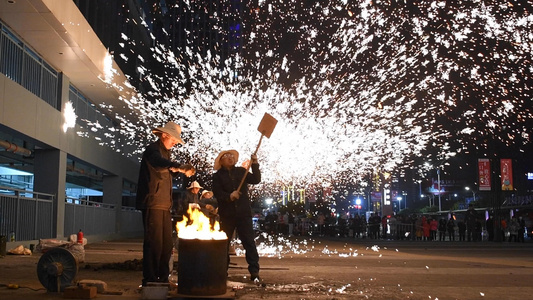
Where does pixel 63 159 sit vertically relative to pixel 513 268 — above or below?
above

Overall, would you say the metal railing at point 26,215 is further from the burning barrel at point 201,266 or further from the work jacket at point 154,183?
the burning barrel at point 201,266

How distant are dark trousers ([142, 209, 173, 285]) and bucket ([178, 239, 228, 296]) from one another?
1.94ft

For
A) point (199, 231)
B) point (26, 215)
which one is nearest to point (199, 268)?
point (199, 231)

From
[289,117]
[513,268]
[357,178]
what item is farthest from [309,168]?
[357,178]

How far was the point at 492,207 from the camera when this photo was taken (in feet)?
118

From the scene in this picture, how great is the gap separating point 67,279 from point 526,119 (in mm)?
50213

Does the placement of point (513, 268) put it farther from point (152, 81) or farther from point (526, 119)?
A: point (152, 81)

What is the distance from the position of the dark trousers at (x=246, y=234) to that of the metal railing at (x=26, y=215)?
8043 mm

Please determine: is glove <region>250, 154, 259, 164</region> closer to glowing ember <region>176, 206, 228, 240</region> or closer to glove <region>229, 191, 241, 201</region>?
glove <region>229, 191, 241, 201</region>

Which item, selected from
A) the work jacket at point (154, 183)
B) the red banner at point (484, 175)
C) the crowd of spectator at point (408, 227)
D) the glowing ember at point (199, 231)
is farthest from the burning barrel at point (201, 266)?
the red banner at point (484, 175)

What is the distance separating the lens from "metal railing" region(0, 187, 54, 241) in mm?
15789

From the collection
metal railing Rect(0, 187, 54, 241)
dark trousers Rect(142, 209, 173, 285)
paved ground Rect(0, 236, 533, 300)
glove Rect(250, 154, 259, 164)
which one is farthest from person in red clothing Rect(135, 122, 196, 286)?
metal railing Rect(0, 187, 54, 241)

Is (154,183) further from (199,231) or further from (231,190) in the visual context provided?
(231,190)

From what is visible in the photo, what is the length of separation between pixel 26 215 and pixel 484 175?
27004 mm
